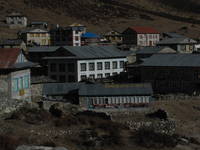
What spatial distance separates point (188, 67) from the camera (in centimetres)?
4788

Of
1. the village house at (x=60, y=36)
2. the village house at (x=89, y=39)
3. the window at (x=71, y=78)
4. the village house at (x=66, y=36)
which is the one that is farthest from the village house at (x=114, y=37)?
the window at (x=71, y=78)

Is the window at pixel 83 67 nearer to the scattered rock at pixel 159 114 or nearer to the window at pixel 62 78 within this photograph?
the window at pixel 62 78

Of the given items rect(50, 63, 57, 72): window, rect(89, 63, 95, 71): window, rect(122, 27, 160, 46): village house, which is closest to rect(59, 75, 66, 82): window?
rect(50, 63, 57, 72): window

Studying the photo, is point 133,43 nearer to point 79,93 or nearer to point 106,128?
point 79,93

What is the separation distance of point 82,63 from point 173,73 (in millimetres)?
10303

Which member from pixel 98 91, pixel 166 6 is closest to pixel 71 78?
pixel 98 91

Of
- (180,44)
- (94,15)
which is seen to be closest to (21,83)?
(180,44)

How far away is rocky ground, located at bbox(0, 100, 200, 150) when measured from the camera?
3081cm

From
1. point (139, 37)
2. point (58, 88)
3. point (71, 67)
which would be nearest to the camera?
point (58, 88)

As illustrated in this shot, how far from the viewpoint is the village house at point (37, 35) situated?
87.6 metres

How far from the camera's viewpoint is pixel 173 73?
49.0 metres

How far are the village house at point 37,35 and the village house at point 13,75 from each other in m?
48.5

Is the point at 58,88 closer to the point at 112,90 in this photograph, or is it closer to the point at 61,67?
the point at 112,90

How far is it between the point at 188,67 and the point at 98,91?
10992 millimetres
